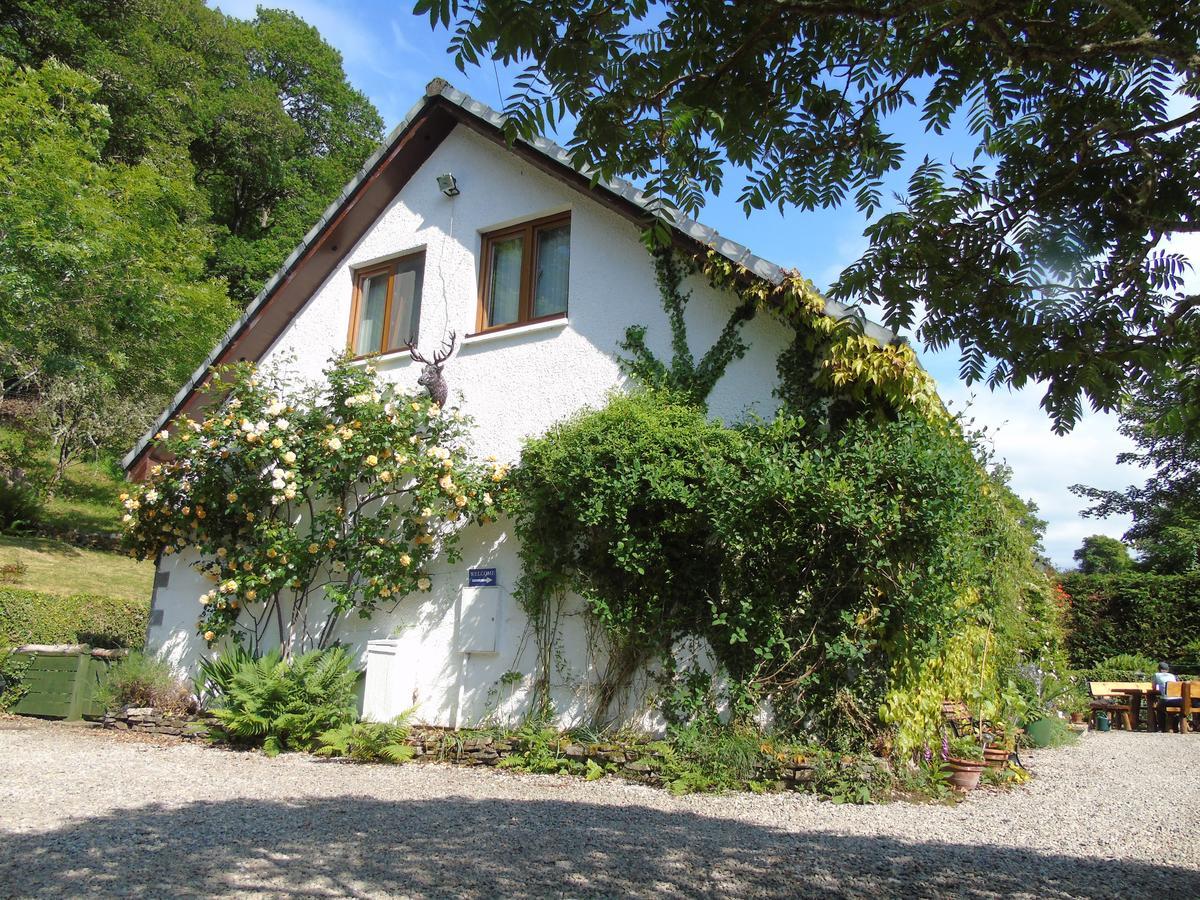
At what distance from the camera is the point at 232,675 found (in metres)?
9.09

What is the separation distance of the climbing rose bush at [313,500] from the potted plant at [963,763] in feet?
15.9

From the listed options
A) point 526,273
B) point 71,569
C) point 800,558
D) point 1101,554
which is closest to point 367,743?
point 800,558

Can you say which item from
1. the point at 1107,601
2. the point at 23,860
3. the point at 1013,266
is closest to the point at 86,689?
the point at 23,860

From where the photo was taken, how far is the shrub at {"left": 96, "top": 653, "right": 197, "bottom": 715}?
395 inches

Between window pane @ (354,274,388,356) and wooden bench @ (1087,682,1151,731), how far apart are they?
1215cm

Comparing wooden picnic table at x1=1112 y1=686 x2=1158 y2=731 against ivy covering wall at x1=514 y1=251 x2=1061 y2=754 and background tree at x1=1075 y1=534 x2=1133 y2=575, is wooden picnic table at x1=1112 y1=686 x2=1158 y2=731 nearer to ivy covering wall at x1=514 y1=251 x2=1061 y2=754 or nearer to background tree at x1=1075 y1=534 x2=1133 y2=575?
ivy covering wall at x1=514 y1=251 x2=1061 y2=754

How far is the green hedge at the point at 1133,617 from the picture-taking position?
16.9m

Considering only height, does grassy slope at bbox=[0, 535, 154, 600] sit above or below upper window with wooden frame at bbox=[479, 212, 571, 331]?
below

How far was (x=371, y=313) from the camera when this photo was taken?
1167 cm

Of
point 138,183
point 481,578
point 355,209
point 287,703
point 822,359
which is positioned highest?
point 138,183

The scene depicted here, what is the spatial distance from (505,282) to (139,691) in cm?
682

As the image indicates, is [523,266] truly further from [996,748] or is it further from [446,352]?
[996,748]

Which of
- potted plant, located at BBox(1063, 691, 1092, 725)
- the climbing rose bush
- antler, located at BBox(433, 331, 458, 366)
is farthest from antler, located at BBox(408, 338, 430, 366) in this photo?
potted plant, located at BBox(1063, 691, 1092, 725)

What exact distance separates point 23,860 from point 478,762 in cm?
399
